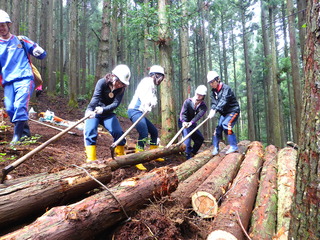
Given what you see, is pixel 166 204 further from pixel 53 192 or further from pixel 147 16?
pixel 147 16

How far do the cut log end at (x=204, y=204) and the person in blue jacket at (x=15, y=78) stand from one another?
3.22 meters

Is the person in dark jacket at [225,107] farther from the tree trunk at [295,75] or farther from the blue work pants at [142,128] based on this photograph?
the tree trunk at [295,75]

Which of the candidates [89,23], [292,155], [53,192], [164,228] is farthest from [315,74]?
[89,23]

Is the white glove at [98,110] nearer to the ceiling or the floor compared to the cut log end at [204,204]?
nearer to the ceiling

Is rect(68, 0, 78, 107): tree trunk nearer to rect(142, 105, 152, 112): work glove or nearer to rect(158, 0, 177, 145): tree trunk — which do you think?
rect(158, 0, 177, 145): tree trunk

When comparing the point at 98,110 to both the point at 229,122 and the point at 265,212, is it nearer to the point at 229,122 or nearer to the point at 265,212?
the point at 265,212

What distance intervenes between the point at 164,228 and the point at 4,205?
1.36 m

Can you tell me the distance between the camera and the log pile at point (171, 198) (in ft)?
6.07

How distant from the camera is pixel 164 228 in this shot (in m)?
2.20

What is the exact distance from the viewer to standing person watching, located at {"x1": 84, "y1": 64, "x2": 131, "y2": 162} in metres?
4.26

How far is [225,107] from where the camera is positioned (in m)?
6.04

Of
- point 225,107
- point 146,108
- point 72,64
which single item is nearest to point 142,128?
point 146,108

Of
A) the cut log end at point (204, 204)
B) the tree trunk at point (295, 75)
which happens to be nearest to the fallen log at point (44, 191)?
the cut log end at point (204, 204)

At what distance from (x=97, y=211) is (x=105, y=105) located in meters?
2.98
